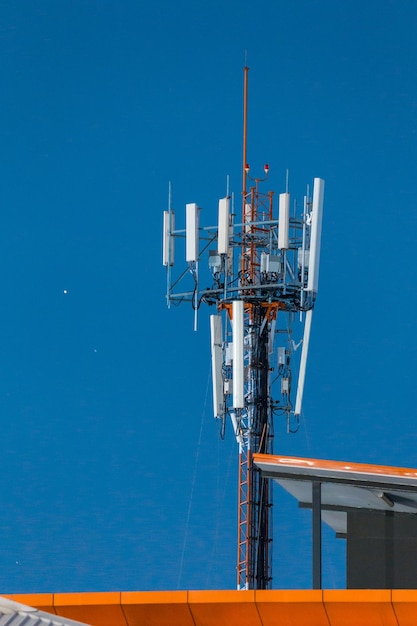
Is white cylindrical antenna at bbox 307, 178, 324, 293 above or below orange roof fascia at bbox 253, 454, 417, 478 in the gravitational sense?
above

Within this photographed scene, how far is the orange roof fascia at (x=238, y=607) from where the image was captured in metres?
14.2

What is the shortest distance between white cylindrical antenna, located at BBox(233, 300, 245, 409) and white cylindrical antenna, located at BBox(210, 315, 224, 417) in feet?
1.78

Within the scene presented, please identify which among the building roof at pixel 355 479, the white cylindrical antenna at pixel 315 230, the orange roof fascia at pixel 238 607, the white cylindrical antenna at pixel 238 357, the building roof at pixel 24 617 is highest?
the white cylindrical antenna at pixel 315 230

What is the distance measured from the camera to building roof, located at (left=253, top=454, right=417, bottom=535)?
627 inches

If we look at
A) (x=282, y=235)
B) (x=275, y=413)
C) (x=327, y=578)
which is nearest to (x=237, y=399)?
(x=275, y=413)

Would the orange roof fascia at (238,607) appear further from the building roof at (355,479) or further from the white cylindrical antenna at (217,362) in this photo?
the white cylindrical antenna at (217,362)

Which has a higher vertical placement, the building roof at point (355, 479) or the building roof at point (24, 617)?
the building roof at point (355, 479)

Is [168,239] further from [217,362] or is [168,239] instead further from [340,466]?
[340,466]

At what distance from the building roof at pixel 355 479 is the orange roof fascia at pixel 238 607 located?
1.88m

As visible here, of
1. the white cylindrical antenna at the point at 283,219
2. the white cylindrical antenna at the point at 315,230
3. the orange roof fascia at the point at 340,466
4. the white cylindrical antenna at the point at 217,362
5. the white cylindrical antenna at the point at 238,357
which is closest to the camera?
the orange roof fascia at the point at 340,466

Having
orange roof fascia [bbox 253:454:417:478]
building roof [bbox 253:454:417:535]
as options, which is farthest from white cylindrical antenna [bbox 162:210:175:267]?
orange roof fascia [bbox 253:454:417:478]

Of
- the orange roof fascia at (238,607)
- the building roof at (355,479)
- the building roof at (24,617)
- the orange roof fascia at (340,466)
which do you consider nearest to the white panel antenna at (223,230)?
the building roof at (355,479)

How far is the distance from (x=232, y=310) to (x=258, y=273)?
3.35ft

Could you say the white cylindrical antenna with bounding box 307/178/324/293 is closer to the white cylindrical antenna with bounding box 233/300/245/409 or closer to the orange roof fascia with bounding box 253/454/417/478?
the white cylindrical antenna with bounding box 233/300/245/409
